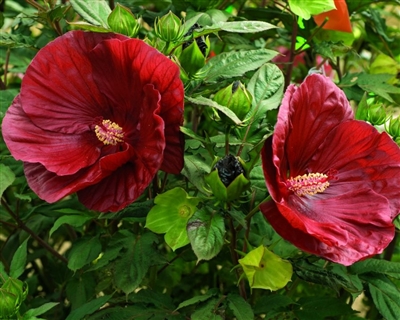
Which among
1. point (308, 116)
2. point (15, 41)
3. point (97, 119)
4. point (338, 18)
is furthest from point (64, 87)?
point (338, 18)

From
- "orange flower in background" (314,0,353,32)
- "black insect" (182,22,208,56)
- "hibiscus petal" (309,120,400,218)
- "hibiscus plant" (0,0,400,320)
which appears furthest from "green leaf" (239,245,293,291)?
"orange flower in background" (314,0,353,32)

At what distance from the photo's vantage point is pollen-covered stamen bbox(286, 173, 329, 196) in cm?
67

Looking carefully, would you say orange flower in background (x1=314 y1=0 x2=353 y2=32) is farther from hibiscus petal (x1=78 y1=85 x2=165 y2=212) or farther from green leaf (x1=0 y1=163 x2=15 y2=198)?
green leaf (x1=0 y1=163 x2=15 y2=198)

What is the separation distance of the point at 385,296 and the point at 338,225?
0.62 feet

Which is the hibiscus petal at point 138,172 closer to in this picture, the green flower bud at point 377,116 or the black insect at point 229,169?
the black insect at point 229,169

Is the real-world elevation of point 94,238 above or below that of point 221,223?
below

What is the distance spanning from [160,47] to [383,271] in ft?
1.23

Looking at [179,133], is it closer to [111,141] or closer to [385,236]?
[111,141]

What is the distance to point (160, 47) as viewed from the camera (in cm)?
67

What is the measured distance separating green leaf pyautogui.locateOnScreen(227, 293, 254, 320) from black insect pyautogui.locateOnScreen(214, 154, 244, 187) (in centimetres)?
17

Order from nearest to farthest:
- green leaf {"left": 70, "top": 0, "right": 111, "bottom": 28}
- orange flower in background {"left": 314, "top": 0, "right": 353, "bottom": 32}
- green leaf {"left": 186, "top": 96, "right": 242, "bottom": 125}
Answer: green leaf {"left": 186, "top": 96, "right": 242, "bottom": 125} → green leaf {"left": 70, "top": 0, "right": 111, "bottom": 28} → orange flower in background {"left": 314, "top": 0, "right": 353, "bottom": 32}

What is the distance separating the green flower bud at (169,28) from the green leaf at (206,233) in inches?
6.8

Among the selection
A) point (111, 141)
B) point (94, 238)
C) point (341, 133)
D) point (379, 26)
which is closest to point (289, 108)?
point (341, 133)

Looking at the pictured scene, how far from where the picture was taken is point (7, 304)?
0.69m
